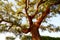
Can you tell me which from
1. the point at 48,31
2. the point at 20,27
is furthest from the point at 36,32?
the point at 48,31

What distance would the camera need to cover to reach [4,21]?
14078 mm

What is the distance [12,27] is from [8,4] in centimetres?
154

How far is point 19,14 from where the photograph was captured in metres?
14.5

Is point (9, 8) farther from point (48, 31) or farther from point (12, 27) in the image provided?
point (48, 31)

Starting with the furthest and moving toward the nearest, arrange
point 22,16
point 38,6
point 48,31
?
point 48,31 < point 22,16 < point 38,6

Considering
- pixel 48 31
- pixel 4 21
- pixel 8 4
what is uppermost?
pixel 8 4

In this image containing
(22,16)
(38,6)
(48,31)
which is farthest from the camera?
(48,31)

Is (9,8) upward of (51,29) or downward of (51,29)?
upward

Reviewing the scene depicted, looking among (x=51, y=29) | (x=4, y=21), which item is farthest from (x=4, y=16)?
(x=51, y=29)

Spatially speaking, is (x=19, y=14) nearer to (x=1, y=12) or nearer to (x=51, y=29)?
(x=1, y=12)

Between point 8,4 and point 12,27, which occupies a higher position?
point 8,4

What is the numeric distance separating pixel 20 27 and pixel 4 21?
1.11 metres

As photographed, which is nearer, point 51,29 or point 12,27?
point 12,27

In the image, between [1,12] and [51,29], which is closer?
[1,12]
